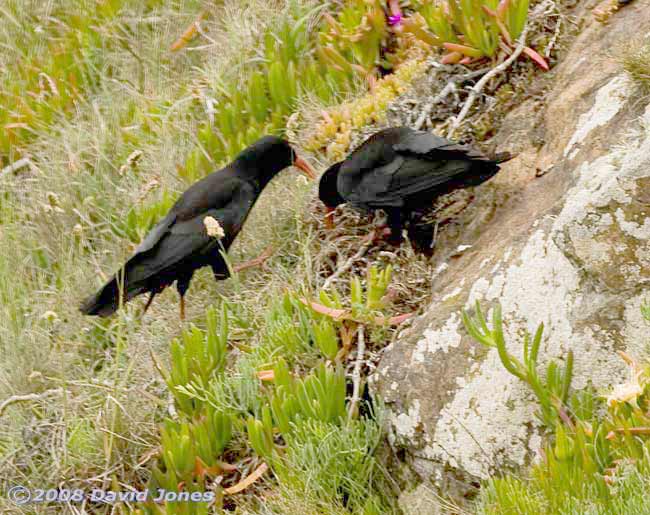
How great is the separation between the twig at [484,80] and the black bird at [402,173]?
0.79ft

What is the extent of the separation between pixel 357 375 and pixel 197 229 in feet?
5.60

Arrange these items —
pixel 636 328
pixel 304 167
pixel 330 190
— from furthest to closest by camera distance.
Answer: pixel 304 167, pixel 330 190, pixel 636 328

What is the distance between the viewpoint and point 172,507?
12.6ft

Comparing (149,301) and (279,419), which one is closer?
(279,419)

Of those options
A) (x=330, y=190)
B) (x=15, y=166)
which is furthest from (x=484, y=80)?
(x=15, y=166)

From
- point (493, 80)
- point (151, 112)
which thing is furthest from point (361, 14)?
point (151, 112)

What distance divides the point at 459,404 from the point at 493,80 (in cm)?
196

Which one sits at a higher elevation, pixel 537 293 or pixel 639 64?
pixel 639 64

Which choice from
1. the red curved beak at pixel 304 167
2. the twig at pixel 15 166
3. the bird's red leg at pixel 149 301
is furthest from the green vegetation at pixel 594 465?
the twig at pixel 15 166

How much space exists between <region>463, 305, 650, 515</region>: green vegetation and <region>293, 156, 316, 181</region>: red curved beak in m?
2.75

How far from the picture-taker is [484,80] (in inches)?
190

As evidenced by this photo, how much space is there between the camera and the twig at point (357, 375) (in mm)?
3816

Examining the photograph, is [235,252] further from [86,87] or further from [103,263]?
[86,87]

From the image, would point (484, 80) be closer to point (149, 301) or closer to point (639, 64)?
point (639, 64)
